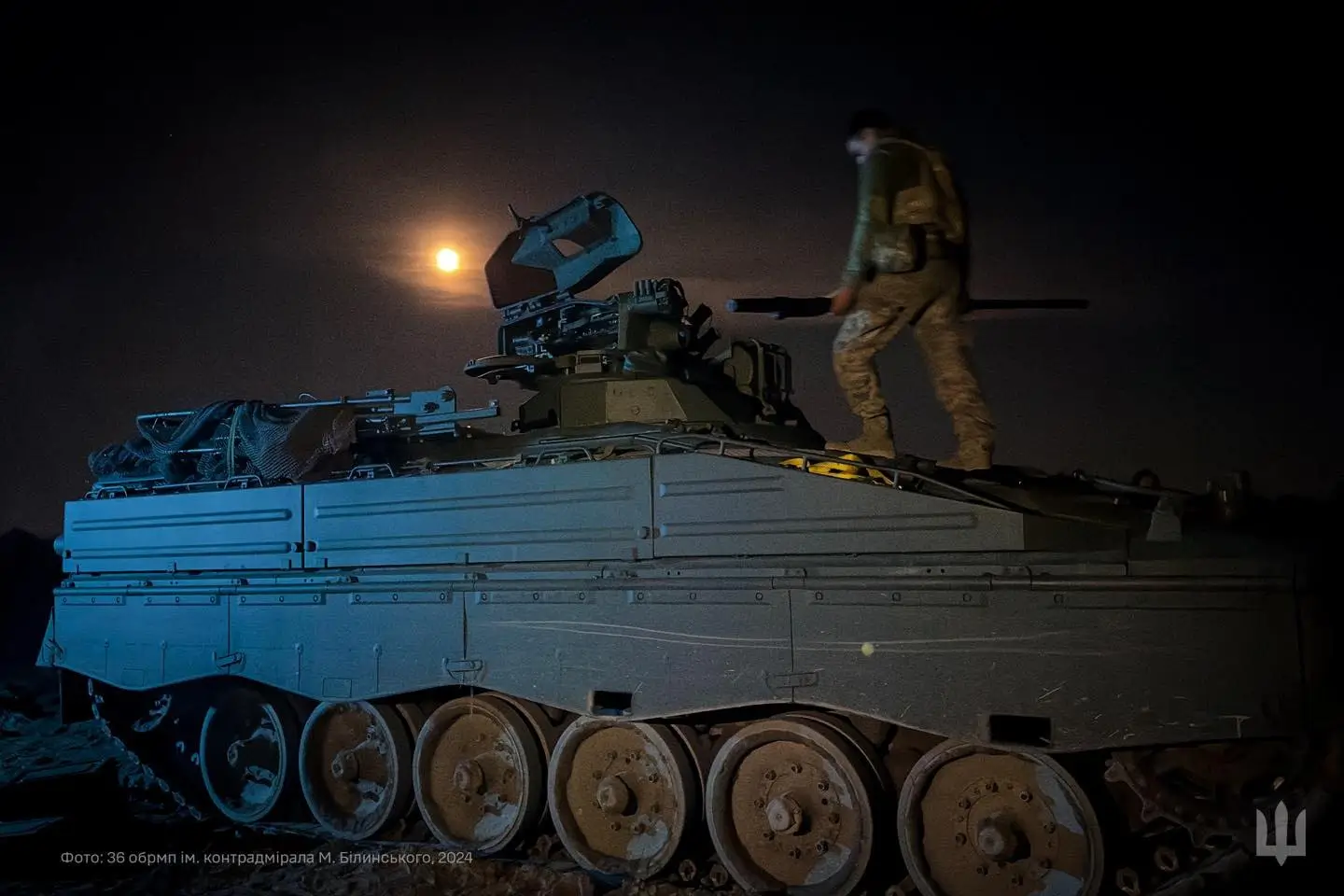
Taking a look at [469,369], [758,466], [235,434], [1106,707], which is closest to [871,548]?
[758,466]

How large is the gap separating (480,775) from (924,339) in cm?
380

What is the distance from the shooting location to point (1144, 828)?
467 centimetres

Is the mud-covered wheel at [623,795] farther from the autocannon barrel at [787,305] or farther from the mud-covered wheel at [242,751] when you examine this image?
the autocannon barrel at [787,305]

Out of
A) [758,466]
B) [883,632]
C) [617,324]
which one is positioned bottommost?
[883,632]

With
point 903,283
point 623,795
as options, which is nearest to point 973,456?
point 903,283

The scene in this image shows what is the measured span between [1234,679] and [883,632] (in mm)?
1489

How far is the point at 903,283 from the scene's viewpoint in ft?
19.7

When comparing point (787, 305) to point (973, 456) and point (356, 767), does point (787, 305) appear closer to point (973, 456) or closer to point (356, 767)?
point (973, 456)

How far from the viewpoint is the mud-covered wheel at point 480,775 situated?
641cm

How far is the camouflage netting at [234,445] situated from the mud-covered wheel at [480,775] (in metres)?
2.14

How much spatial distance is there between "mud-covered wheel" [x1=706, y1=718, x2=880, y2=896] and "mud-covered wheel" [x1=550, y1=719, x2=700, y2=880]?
0.80 feet

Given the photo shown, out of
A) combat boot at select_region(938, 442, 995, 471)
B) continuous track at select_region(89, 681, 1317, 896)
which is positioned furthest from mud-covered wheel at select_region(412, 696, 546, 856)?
combat boot at select_region(938, 442, 995, 471)

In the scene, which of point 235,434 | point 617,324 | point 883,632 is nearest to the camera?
point 883,632

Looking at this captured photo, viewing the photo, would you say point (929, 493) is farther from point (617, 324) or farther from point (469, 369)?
point (469, 369)
